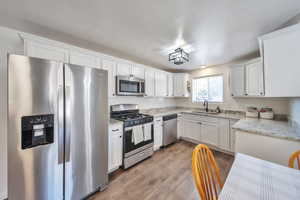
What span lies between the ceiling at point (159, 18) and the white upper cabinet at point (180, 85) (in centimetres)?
187

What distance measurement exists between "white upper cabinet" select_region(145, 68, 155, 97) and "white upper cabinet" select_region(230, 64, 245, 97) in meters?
2.11

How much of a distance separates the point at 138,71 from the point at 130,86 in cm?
52

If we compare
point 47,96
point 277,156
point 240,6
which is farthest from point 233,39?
point 47,96

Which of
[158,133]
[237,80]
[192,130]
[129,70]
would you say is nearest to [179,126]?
[192,130]

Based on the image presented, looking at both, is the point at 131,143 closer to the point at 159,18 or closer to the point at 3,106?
the point at 3,106

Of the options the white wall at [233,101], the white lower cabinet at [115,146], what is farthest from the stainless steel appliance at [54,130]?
the white wall at [233,101]

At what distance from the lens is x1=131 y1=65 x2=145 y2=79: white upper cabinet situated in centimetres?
274

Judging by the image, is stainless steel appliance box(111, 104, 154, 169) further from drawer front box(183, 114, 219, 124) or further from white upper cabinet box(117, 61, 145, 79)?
drawer front box(183, 114, 219, 124)

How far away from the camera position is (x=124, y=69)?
253cm

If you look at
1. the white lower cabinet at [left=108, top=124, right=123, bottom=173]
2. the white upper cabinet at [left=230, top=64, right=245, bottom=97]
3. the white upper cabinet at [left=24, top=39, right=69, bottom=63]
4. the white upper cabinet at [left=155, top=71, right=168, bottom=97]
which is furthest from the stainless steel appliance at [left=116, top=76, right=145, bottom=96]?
the white upper cabinet at [left=230, top=64, right=245, bottom=97]

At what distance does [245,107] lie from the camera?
9.78 feet

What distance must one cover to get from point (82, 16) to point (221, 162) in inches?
142

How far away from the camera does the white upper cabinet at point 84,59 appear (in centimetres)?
182

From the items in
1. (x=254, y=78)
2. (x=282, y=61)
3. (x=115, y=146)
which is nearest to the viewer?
(x=282, y=61)
